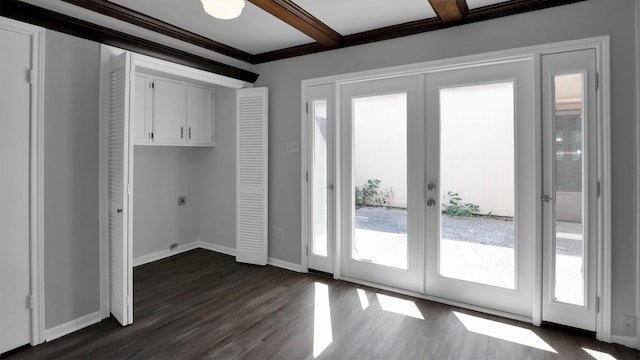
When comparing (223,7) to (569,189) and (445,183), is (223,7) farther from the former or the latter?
(569,189)

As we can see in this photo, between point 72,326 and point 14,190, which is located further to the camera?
point 72,326

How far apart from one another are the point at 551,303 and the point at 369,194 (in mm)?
1732

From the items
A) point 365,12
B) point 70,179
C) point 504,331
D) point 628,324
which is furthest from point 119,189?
point 628,324

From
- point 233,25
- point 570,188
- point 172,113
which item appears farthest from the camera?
point 172,113

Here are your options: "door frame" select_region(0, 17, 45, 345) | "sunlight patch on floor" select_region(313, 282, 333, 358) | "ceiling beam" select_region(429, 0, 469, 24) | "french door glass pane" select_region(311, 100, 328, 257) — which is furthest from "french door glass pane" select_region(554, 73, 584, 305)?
"door frame" select_region(0, 17, 45, 345)

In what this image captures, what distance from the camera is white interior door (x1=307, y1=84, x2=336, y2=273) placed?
12.0 feet

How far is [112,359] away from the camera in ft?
7.25

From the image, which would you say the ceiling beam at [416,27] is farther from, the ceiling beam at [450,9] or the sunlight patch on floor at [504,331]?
the sunlight patch on floor at [504,331]

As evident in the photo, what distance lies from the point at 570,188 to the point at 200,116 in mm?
4060

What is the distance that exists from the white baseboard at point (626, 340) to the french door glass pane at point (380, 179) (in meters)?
1.57

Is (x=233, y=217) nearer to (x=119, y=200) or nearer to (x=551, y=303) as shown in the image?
(x=119, y=200)

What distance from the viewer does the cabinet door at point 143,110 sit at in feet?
12.3

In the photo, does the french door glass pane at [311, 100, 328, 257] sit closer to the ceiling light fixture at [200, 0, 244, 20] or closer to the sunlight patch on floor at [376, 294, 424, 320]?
the sunlight patch on floor at [376, 294, 424, 320]

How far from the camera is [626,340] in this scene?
2.38m
